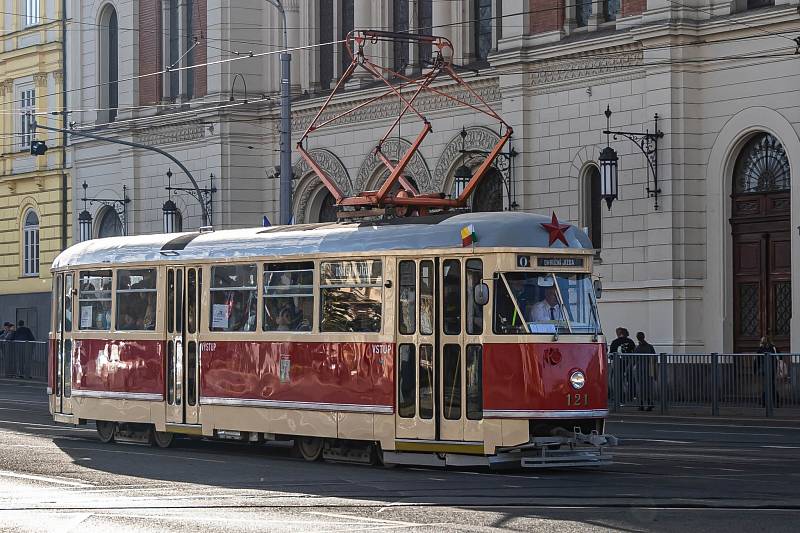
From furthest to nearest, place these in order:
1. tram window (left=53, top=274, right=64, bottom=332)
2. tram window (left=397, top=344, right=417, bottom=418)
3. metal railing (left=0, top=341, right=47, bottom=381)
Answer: metal railing (left=0, top=341, right=47, bottom=381) → tram window (left=53, top=274, right=64, bottom=332) → tram window (left=397, top=344, right=417, bottom=418)

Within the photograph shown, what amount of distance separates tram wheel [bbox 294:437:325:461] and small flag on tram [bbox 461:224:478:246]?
3441 millimetres

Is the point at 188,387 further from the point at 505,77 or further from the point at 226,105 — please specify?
the point at 226,105

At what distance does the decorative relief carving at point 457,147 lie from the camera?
40.7m

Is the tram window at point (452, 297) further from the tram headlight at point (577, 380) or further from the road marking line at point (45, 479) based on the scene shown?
the road marking line at point (45, 479)

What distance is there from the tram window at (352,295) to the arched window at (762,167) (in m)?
15.9

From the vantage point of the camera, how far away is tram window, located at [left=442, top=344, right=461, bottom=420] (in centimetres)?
1945

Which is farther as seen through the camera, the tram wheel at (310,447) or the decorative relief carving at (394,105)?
the decorative relief carving at (394,105)

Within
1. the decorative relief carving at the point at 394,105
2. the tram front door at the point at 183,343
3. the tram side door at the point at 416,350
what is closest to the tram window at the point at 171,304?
the tram front door at the point at 183,343

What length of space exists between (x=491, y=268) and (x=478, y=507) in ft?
14.6

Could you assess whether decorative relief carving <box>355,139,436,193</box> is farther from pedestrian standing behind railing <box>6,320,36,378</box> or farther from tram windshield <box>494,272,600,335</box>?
tram windshield <box>494,272,600,335</box>

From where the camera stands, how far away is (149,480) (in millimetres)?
18469

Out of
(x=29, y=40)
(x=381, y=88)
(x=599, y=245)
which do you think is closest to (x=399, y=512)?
(x=599, y=245)

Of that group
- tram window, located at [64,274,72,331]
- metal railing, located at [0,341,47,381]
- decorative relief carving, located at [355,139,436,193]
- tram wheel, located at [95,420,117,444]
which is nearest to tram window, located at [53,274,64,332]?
tram window, located at [64,274,72,331]

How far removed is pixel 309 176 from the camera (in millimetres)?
47438
